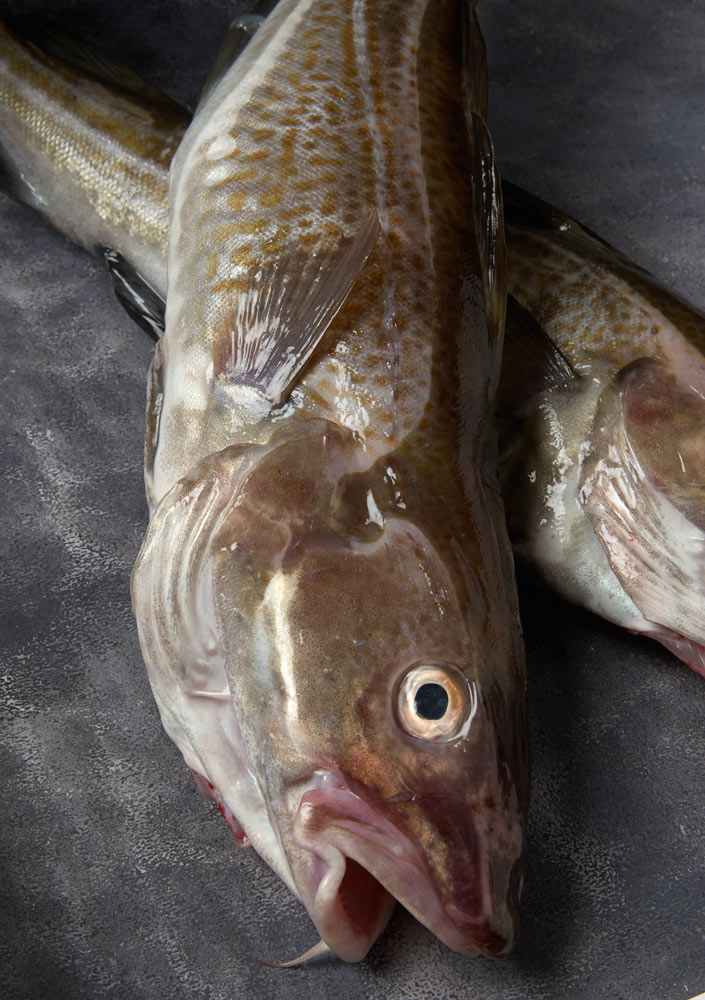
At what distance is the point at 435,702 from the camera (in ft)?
5.02

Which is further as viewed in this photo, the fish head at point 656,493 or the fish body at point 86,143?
the fish body at point 86,143

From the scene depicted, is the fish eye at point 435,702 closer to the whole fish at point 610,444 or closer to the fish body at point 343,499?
the fish body at point 343,499

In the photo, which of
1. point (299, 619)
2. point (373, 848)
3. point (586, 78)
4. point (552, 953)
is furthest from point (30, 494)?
point (586, 78)

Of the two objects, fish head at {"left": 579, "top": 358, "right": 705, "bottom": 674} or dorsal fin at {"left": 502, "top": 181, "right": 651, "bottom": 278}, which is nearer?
fish head at {"left": 579, "top": 358, "right": 705, "bottom": 674}

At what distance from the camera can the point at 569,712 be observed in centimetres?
207

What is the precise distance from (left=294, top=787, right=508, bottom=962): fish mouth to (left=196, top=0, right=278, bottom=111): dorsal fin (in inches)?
61.6

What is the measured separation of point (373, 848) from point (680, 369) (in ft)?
3.85

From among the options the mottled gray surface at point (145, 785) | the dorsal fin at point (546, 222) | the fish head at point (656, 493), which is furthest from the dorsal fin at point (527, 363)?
the mottled gray surface at point (145, 785)

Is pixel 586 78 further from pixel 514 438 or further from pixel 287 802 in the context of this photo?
pixel 287 802

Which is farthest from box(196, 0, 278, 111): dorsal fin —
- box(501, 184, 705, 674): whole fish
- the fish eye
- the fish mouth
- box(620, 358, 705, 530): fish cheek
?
the fish mouth

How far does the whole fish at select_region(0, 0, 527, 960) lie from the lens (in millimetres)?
1507

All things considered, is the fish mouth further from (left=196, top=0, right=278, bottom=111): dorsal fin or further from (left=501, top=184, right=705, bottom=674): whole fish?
(left=196, top=0, right=278, bottom=111): dorsal fin

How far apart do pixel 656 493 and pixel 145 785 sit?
1.09 meters

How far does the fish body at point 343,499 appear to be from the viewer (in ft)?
4.94
